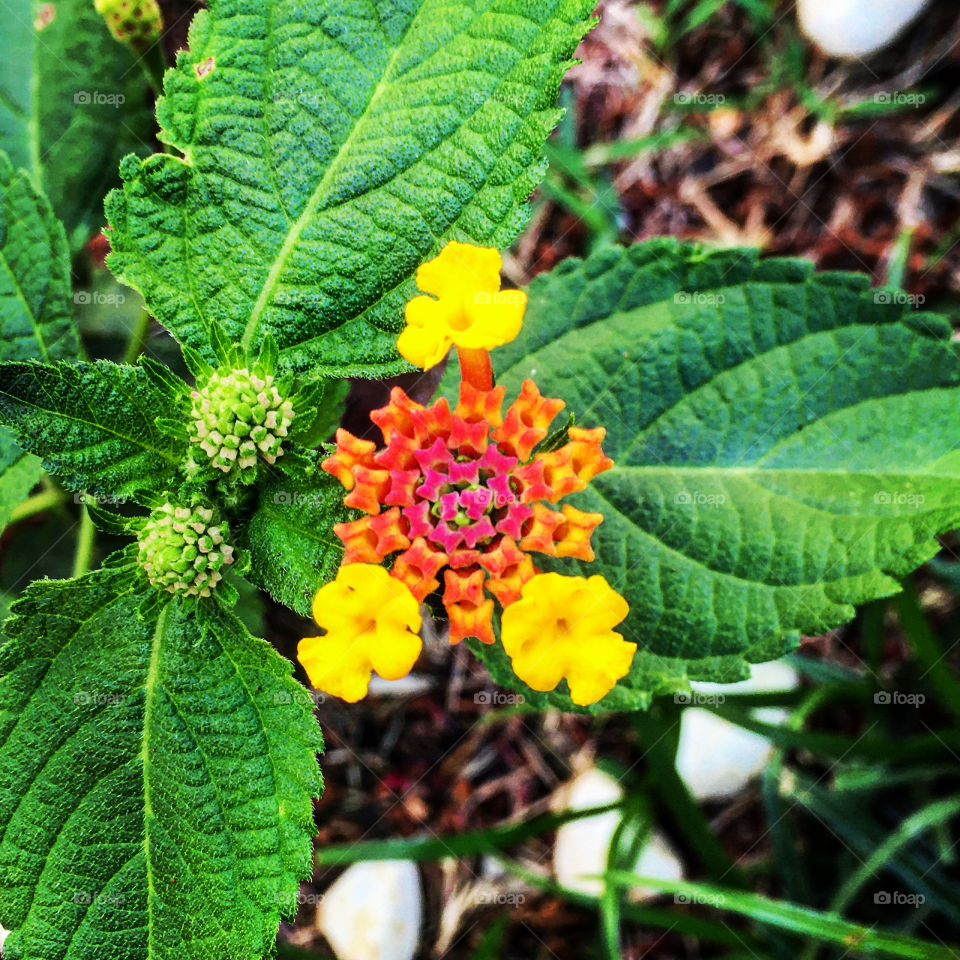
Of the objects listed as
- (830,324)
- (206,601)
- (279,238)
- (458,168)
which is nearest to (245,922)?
(206,601)

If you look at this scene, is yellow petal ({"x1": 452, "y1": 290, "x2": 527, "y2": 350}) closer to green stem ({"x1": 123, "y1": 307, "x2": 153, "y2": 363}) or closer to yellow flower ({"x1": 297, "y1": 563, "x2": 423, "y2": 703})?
yellow flower ({"x1": 297, "y1": 563, "x2": 423, "y2": 703})

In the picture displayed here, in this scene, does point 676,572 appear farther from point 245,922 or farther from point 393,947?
point 393,947

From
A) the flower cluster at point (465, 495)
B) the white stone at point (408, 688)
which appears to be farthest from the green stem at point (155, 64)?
the white stone at point (408, 688)

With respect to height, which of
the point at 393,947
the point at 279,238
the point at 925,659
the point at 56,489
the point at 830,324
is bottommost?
the point at 393,947

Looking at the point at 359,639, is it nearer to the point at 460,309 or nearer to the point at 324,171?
the point at 460,309

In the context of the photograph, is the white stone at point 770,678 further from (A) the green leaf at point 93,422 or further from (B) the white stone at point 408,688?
(A) the green leaf at point 93,422

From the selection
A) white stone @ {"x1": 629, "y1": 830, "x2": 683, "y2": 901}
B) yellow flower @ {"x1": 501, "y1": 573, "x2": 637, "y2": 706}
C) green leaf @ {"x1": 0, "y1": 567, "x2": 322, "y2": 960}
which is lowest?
white stone @ {"x1": 629, "y1": 830, "x2": 683, "y2": 901}

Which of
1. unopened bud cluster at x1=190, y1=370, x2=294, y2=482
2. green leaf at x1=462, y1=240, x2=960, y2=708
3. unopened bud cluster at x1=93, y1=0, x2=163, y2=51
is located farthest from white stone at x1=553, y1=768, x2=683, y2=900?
unopened bud cluster at x1=93, y1=0, x2=163, y2=51
